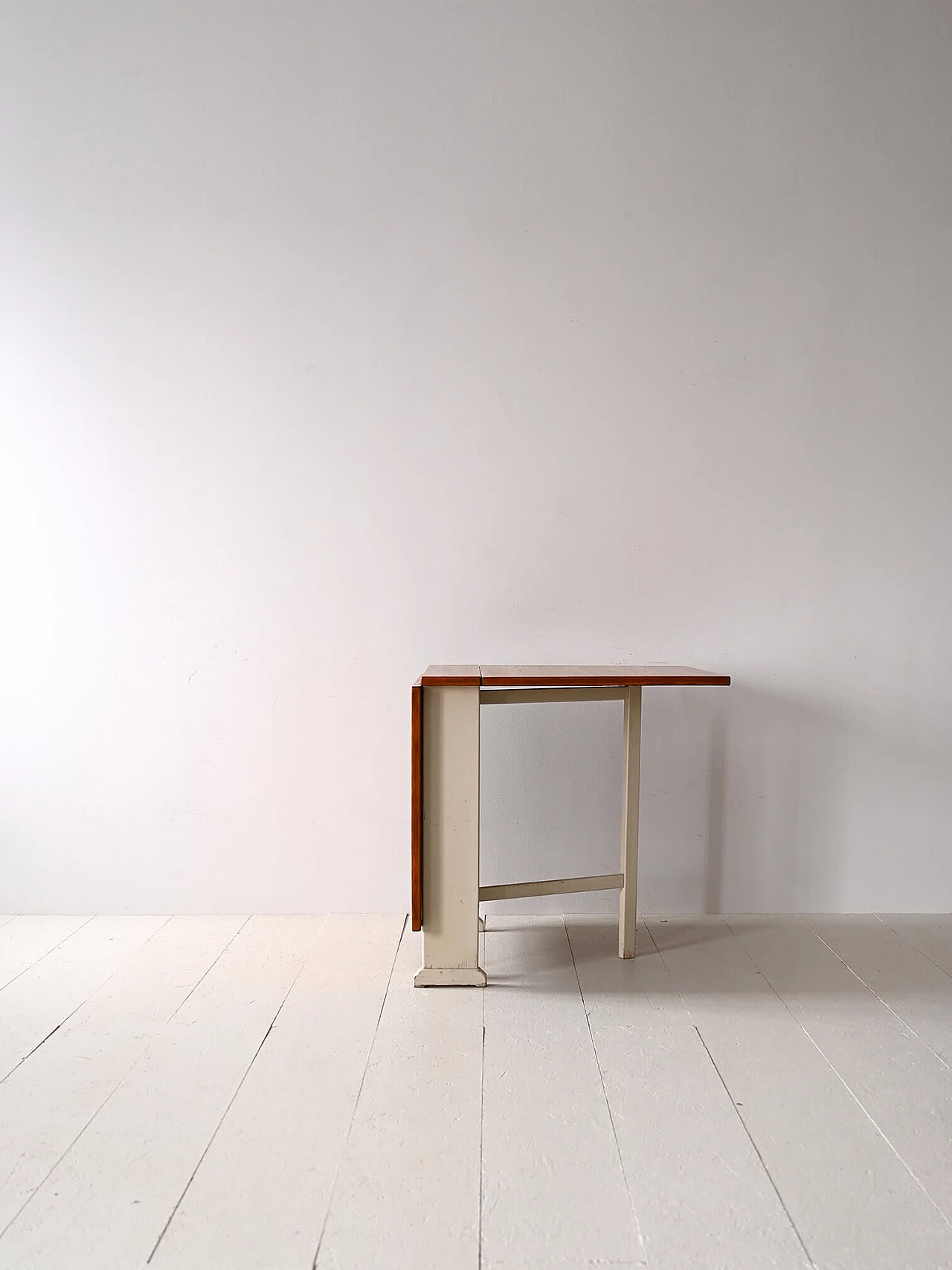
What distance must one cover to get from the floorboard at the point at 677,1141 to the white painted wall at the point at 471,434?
69 cm

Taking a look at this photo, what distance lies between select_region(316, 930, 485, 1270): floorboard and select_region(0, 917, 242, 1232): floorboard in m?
0.50

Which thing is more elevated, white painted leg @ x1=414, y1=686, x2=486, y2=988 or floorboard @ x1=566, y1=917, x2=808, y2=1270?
white painted leg @ x1=414, y1=686, x2=486, y2=988

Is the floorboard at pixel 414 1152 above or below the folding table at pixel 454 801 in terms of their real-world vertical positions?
below

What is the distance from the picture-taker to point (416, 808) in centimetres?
219

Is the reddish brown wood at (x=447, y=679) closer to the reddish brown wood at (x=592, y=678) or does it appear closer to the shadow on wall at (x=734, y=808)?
the reddish brown wood at (x=592, y=678)

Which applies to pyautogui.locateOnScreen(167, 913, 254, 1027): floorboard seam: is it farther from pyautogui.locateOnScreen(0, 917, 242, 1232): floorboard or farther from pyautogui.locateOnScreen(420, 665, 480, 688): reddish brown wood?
pyautogui.locateOnScreen(420, 665, 480, 688): reddish brown wood

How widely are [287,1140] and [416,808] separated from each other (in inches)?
31.0

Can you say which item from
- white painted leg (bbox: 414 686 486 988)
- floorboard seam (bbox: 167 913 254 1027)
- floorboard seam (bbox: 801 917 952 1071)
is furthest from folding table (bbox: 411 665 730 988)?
floorboard seam (bbox: 801 917 952 1071)

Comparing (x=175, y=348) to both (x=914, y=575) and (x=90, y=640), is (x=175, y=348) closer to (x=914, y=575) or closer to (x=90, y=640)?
(x=90, y=640)

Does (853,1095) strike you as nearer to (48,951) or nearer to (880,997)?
(880,997)

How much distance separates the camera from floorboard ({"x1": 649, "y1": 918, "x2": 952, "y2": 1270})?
4.38 feet

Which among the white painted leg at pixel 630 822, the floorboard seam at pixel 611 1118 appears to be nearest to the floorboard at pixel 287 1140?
the floorboard seam at pixel 611 1118

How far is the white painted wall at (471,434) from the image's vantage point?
2646mm

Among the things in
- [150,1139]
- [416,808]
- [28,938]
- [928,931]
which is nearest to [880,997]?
[928,931]
